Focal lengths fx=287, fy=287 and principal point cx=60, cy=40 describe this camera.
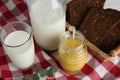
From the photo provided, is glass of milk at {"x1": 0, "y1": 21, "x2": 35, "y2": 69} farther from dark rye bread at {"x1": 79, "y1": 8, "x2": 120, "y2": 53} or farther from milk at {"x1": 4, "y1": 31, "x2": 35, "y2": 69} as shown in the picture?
dark rye bread at {"x1": 79, "y1": 8, "x2": 120, "y2": 53}

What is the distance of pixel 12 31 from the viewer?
957mm

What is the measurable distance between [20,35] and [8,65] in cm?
13

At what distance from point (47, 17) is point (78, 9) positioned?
0.54ft

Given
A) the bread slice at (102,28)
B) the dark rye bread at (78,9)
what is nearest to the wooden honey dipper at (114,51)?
the bread slice at (102,28)

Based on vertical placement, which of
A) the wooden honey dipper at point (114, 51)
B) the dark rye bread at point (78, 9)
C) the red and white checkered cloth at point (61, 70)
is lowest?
the red and white checkered cloth at point (61, 70)

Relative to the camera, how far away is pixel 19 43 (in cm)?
90

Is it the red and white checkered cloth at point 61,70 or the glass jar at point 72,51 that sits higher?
the glass jar at point 72,51

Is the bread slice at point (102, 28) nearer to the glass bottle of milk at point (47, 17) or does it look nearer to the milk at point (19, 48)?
the glass bottle of milk at point (47, 17)

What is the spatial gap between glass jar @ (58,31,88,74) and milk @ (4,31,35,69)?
100 millimetres

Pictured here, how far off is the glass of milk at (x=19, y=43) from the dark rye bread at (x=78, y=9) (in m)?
0.20

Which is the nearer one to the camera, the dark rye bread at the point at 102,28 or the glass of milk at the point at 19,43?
the glass of milk at the point at 19,43

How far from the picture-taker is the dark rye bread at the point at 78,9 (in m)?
1.05

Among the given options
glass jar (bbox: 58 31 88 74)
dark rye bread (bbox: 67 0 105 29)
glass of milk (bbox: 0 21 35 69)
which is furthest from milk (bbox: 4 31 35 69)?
dark rye bread (bbox: 67 0 105 29)

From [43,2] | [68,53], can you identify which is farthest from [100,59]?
[43,2]
